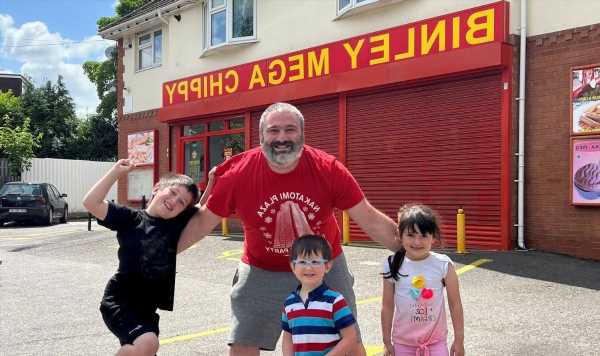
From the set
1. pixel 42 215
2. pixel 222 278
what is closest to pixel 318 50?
pixel 222 278

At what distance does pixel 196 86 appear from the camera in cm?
1627

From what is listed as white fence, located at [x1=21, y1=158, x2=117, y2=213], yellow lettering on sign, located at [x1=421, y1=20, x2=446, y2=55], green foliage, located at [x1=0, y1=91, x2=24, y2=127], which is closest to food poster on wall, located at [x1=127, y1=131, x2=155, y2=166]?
white fence, located at [x1=21, y1=158, x2=117, y2=213]

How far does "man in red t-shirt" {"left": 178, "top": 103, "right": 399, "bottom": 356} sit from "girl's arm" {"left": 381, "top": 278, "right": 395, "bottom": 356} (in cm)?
17

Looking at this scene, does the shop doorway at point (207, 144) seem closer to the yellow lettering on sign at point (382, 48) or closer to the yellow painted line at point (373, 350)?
the yellow lettering on sign at point (382, 48)

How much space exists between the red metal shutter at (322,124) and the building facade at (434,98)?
0.03m

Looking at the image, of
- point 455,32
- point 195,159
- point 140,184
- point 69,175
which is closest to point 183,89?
point 195,159

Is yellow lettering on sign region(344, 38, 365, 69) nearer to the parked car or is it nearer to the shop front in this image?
the shop front

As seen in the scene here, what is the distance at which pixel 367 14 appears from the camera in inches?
494

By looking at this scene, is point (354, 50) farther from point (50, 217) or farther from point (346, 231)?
point (50, 217)

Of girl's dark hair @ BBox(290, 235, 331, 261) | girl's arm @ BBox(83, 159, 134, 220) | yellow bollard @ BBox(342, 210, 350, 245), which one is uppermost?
girl's arm @ BBox(83, 159, 134, 220)

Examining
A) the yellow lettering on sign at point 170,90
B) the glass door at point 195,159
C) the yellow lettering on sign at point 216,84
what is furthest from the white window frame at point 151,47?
the yellow lettering on sign at point 216,84

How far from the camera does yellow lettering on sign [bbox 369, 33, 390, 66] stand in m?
11.8

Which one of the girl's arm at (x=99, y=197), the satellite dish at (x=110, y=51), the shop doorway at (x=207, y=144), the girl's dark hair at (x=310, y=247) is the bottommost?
the girl's dark hair at (x=310, y=247)

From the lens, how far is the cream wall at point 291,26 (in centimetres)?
993
